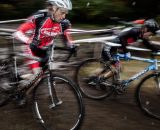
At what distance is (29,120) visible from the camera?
6574mm

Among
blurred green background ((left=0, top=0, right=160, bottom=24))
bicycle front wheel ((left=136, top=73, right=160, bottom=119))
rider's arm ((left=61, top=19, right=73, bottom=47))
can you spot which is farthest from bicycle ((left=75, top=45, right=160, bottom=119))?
blurred green background ((left=0, top=0, right=160, bottom=24))

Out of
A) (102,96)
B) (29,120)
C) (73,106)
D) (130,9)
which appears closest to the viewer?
(73,106)

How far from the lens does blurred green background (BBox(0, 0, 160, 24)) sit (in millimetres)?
14297

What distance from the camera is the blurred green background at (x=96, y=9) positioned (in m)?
14.3

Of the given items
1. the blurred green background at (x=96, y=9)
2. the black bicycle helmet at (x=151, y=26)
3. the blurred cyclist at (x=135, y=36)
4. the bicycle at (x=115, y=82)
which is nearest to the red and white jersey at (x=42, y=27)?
the bicycle at (x=115, y=82)

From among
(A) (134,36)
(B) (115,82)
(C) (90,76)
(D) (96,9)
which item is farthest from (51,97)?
(D) (96,9)

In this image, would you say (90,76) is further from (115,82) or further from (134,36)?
(134,36)

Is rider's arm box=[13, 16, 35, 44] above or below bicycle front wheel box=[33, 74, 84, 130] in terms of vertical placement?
above

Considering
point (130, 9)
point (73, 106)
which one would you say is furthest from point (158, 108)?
point (130, 9)

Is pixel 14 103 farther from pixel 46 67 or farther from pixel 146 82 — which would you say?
pixel 146 82

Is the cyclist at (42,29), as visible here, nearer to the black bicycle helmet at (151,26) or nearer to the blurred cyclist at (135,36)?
the blurred cyclist at (135,36)

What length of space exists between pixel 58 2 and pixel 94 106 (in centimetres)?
210

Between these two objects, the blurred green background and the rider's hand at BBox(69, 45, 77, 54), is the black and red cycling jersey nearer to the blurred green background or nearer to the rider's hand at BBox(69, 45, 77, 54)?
the rider's hand at BBox(69, 45, 77, 54)

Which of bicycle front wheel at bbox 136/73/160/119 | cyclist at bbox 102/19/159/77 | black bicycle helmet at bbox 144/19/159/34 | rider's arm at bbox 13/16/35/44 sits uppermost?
rider's arm at bbox 13/16/35/44
